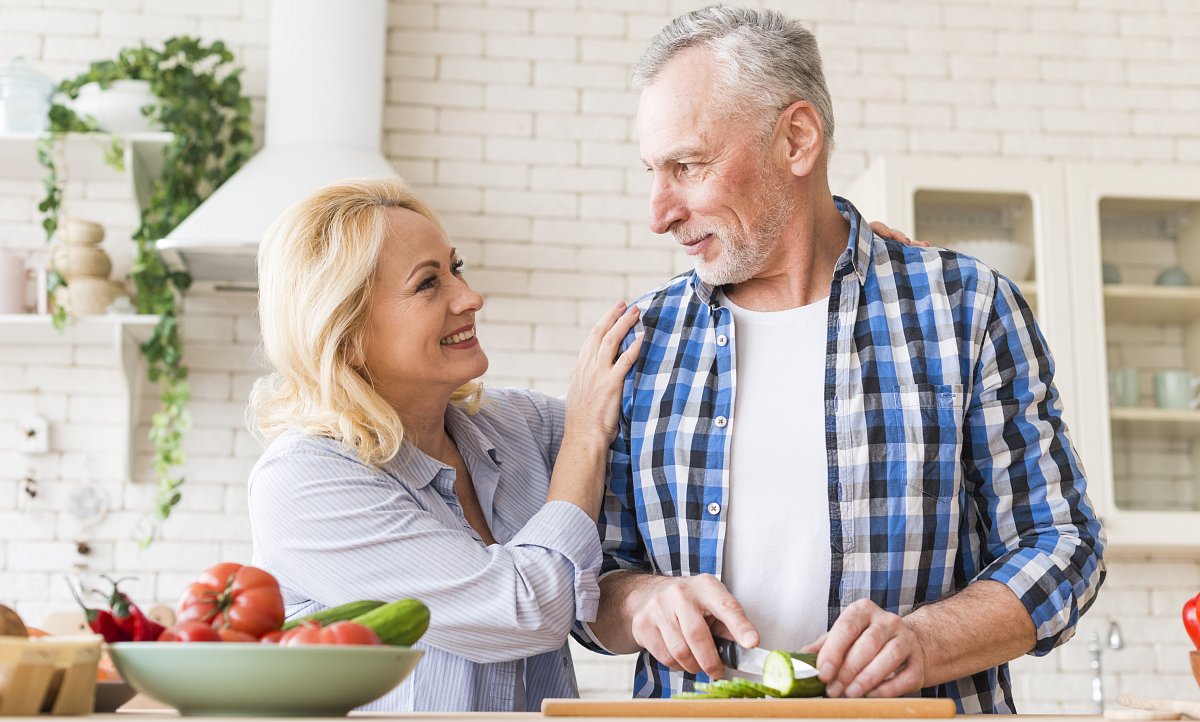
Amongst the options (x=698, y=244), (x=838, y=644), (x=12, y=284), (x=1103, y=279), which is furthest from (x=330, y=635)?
(x=1103, y=279)

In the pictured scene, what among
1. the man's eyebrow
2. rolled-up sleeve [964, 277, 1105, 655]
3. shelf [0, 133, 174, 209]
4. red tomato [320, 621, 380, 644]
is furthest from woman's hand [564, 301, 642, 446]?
shelf [0, 133, 174, 209]

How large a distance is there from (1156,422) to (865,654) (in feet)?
8.18

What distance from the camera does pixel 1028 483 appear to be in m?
1.77

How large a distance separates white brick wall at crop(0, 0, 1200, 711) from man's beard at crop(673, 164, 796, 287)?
1.82 meters

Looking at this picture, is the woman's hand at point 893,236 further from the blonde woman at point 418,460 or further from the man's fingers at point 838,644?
the man's fingers at point 838,644

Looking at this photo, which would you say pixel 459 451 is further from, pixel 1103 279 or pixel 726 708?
pixel 1103 279

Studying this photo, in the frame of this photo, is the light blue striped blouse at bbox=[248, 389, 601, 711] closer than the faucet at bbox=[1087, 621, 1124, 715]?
Yes

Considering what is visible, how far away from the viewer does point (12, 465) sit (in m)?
3.53

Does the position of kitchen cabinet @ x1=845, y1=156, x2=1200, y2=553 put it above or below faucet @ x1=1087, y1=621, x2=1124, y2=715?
above

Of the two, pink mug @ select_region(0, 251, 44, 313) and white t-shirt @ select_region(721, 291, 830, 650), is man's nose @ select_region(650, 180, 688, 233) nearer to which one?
white t-shirt @ select_region(721, 291, 830, 650)

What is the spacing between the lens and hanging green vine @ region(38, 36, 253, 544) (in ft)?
11.2

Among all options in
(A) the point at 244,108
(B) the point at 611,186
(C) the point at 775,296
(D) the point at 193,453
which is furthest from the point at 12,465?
(C) the point at 775,296

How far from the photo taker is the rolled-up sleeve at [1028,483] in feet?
5.50

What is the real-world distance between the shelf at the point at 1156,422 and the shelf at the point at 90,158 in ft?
9.22
